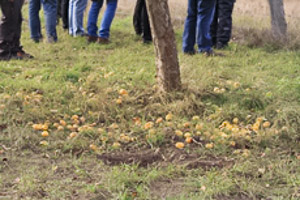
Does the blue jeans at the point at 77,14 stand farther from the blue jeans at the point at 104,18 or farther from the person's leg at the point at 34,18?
the person's leg at the point at 34,18

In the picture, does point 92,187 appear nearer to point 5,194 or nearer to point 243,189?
point 5,194

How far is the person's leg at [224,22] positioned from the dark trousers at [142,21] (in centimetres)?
125

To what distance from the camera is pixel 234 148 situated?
13.0 ft

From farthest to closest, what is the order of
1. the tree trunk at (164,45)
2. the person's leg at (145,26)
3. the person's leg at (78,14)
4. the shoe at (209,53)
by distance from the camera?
the person's leg at (78,14), the person's leg at (145,26), the shoe at (209,53), the tree trunk at (164,45)

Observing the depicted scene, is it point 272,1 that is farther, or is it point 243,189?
point 272,1

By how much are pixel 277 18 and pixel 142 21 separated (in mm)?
2540

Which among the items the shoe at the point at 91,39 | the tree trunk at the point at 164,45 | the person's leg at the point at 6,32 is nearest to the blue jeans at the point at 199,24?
the shoe at the point at 91,39

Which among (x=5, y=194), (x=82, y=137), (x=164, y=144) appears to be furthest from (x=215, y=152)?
(x=5, y=194)

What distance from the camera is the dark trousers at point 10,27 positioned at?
21.4 ft

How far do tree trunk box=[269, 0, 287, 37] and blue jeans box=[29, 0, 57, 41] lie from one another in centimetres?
395

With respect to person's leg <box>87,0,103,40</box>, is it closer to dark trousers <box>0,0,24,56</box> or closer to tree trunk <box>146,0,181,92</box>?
dark trousers <box>0,0,24,56</box>

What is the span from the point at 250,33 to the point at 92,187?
241 inches

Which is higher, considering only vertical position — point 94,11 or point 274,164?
point 94,11

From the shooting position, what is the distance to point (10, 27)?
6586 millimetres
